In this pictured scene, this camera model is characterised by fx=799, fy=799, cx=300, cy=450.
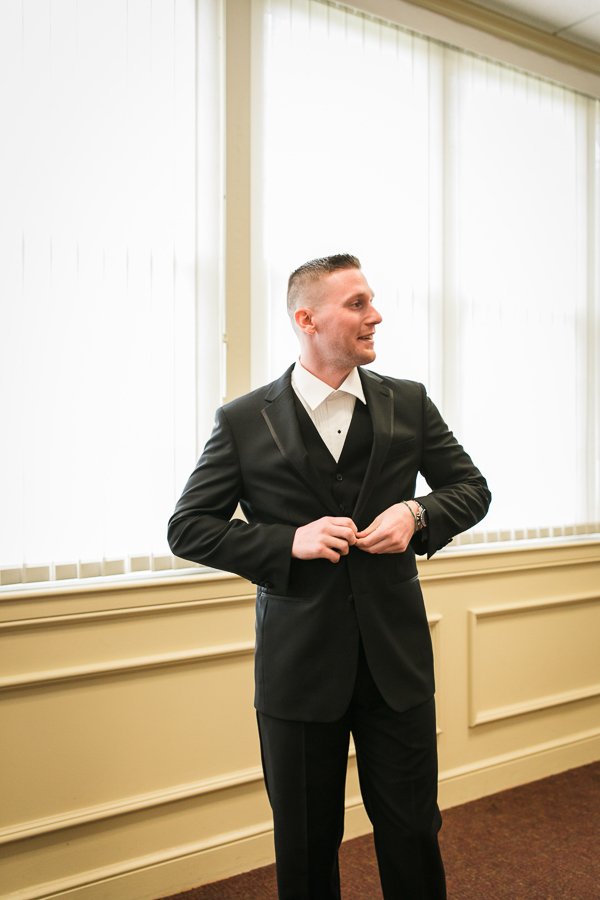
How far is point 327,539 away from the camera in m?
1.50

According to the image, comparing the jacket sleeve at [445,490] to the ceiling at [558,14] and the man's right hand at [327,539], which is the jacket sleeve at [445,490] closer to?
the man's right hand at [327,539]

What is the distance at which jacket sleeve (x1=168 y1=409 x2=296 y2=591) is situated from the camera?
1588 millimetres

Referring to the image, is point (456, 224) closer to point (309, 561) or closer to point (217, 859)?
point (309, 561)

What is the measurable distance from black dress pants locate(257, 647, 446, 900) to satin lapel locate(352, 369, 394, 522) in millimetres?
334

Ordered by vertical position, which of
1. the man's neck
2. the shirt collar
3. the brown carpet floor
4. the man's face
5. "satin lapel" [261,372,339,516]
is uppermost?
the man's face

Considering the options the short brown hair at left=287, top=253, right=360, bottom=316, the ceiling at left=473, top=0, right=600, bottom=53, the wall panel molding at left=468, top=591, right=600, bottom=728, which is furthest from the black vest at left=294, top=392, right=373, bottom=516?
the ceiling at left=473, top=0, right=600, bottom=53

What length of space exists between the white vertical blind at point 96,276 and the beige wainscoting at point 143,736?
0.62 ft

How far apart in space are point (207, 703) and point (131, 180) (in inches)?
65.7

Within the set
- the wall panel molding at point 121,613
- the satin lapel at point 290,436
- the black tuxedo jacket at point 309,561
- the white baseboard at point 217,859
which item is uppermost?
the satin lapel at point 290,436

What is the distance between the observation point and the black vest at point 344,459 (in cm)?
167

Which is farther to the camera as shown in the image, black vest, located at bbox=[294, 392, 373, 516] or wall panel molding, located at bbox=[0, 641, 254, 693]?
wall panel molding, located at bbox=[0, 641, 254, 693]

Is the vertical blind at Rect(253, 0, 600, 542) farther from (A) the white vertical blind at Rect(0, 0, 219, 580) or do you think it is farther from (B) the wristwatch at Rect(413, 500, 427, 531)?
(B) the wristwatch at Rect(413, 500, 427, 531)

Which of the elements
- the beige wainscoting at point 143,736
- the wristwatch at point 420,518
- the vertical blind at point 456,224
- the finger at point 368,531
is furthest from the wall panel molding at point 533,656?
the finger at point 368,531

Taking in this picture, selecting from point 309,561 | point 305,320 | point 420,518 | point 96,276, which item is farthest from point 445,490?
point 96,276
